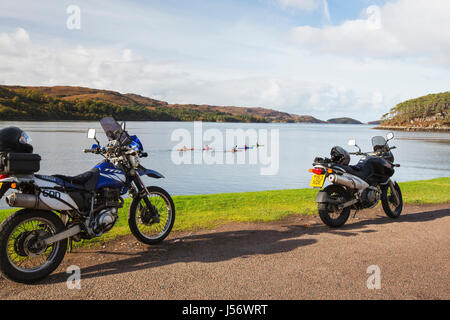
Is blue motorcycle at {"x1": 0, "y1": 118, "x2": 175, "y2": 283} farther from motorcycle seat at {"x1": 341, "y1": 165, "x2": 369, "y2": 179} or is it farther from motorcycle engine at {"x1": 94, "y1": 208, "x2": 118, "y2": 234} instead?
motorcycle seat at {"x1": 341, "y1": 165, "x2": 369, "y2": 179}

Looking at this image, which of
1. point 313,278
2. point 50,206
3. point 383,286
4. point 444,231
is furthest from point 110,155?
point 444,231

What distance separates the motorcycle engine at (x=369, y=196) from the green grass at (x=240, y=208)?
1393 mm

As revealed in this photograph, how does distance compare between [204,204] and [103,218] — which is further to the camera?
[204,204]

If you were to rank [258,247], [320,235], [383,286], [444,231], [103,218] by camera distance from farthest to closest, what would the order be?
1. [444,231]
2. [320,235]
3. [258,247]
4. [103,218]
5. [383,286]

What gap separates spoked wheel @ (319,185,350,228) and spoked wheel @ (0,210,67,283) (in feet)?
16.7

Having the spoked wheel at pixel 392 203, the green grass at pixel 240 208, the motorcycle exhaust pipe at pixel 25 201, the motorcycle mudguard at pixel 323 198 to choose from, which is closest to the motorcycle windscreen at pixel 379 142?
the spoked wheel at pixel 392 203

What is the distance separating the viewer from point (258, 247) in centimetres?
634

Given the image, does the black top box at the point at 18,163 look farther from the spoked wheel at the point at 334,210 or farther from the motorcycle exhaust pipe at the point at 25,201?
the spoked wheel at the point at 334,210

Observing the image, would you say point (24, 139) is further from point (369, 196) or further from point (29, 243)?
point (369, 196)

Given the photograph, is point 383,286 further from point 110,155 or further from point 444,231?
point 110,155

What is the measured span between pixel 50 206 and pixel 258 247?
338 cm

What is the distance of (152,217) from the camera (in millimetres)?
6609

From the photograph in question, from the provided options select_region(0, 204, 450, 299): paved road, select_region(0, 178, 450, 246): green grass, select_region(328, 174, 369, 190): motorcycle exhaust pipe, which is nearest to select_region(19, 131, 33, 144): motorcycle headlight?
select_region(0, 204, 450, 299): paved road

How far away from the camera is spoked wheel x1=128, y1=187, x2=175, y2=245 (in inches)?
248
